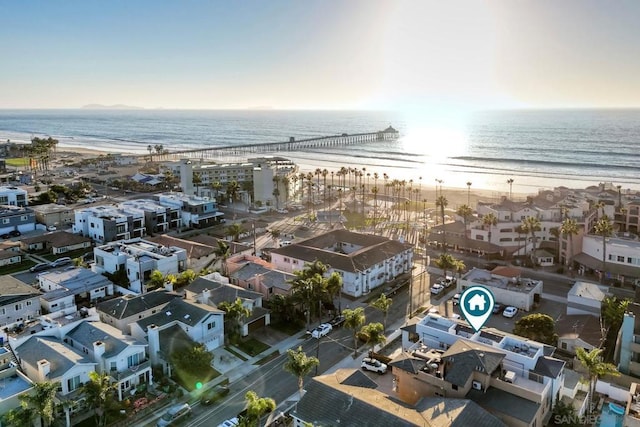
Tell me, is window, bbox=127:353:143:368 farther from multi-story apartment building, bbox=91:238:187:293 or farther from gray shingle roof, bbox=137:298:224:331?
multi-story apartment building, bbox=91:238:187:293

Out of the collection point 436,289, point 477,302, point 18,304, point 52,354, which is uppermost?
point 477,302

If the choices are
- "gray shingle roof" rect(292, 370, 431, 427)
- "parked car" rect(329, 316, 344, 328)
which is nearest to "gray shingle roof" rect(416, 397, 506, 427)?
"gray shingle roof" rect(292, 370, 431, 427)

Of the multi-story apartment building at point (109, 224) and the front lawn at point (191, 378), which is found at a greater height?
the multi-story apartment building at point (109, 224)

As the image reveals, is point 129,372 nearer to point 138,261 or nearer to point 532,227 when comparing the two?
point 138,261

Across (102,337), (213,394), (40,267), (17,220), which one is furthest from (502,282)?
(17,220)

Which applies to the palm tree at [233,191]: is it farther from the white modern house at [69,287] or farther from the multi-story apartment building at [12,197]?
the white modern house at [69,287]

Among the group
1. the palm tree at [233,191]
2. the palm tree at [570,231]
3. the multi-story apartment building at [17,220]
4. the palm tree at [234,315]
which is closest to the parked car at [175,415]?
the palm tree at [234,315]

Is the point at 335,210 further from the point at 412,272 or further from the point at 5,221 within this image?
the point at 5,221
